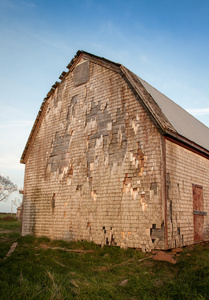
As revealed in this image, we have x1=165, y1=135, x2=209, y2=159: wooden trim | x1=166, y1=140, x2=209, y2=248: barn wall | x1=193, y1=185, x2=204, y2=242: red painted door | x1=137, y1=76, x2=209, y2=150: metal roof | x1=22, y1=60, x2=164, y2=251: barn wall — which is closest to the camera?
x1=166, y1=140, x2=209, y2=248: barn wall

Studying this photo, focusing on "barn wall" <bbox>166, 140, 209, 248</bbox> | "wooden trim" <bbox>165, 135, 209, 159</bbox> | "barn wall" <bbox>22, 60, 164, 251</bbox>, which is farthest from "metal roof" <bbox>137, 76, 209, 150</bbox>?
"barn wall" <bbox>22, 60, 164, 251</bbox>

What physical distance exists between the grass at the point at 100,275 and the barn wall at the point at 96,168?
Answer: 1017 mm

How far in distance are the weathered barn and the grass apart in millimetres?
1051

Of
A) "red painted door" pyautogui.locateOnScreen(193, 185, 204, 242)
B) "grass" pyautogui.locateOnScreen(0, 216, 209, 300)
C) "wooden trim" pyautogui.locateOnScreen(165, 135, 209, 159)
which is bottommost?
"grass" pyautogui.locateOnScreen(0, 216, 209, 300)

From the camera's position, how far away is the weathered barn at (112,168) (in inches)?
390

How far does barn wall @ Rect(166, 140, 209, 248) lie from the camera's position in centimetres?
984

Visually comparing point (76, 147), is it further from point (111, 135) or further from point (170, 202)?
point (170, 202)

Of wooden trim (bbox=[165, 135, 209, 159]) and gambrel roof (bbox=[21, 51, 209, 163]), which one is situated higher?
gambrel roof (bbox=[21, 51, 209, 163])

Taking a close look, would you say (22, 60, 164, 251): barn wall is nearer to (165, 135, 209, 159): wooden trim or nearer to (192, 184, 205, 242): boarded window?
(165, 135, 209, 159): wooden trim

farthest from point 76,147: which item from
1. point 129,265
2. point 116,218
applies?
point 129,265

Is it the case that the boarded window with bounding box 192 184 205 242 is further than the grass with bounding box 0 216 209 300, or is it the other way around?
the boarded window with bounding box 192 184 205 242

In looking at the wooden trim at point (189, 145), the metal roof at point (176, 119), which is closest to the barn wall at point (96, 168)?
the wooden trim at point (189, 145)

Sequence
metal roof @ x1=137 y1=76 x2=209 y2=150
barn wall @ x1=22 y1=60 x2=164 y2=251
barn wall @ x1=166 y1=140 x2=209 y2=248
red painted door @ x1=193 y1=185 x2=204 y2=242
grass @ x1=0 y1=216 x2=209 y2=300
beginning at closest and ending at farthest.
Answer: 1. grass @ x1=0 y1=216 x2=209 y2=300
2. barn wall @ x1=166 y1=140 x2=209 y2=248
3. barn wall @ x1=22 y1=60 x2=164 y2=251
4. red painted door @ x1=193 y1=185 x2=204 y2=242
5. metal roof @ x1=137 y1=76 x2=209 y2=150

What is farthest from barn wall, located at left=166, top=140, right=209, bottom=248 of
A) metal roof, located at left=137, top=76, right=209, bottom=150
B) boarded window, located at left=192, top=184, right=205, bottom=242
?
metal roof, located at left=137, top=76, right=209, bottom=150
